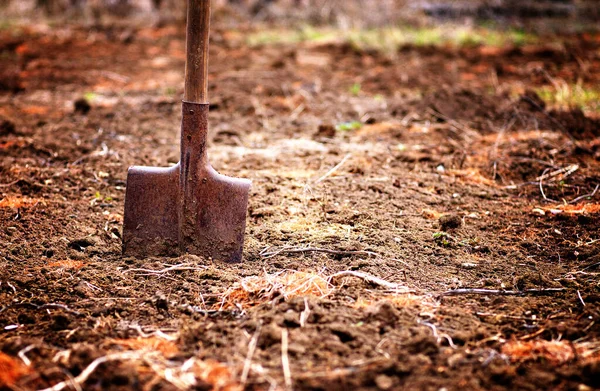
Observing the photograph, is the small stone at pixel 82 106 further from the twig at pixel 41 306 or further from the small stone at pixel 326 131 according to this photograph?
the twig at pixel 41 306

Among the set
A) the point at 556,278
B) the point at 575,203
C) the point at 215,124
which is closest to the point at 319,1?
the point at 215,124

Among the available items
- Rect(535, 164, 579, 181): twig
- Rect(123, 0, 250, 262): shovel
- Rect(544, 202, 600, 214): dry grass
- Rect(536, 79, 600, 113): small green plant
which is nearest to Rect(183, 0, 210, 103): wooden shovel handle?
Rect(123, 0, 250, 262): shovel

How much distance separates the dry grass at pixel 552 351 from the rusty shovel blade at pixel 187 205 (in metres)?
1.27

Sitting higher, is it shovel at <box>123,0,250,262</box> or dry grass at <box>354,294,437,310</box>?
shovel at <box>123,0,250,262</box>

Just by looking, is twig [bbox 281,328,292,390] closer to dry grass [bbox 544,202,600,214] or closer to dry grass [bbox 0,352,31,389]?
dry grass [bbox 0,352,31,389]

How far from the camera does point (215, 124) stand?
5102mm

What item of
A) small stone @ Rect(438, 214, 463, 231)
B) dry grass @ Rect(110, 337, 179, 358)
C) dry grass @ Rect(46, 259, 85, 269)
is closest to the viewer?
dry grass @ Rect(110, 337, 179, 358)

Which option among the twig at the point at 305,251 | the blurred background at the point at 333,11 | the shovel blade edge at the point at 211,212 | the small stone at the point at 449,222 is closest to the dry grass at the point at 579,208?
the small stone at the point at 449,222

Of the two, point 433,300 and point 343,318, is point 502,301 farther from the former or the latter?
point 343,318

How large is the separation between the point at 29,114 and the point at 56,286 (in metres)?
3.35

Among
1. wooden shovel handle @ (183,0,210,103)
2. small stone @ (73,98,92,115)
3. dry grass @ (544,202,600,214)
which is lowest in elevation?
dry grass @ (544,202,600,214)

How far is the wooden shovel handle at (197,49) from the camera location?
277cm

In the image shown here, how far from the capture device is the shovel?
9.10 ft

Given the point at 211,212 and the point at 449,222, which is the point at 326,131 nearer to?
the point at 449,222
